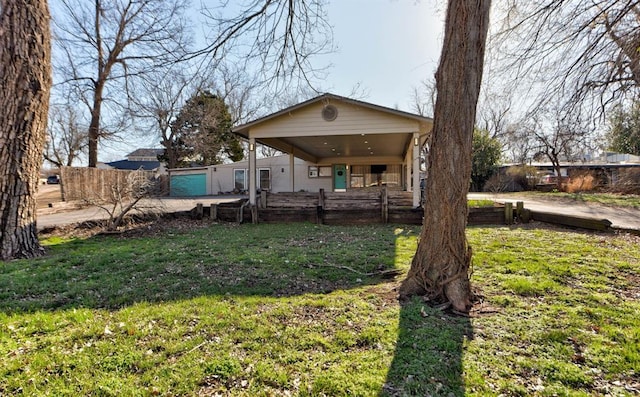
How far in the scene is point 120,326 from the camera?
9.62 feet

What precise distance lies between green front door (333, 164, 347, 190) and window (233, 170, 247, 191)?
764 centimetres

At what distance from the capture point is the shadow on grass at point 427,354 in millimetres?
2096

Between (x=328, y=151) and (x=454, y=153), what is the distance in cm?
1344

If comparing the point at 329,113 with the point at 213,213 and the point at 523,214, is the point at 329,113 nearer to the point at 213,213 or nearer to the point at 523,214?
the point at 213,213

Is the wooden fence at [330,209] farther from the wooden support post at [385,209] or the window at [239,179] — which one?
the window at [239,179]

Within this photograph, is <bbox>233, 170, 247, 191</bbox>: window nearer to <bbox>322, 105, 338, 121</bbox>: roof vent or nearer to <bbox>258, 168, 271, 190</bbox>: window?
<bbox>258, 168, 271, 190</bbox>: window

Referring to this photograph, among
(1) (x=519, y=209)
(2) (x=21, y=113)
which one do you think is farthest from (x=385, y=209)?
(2) (x=21, y=113)

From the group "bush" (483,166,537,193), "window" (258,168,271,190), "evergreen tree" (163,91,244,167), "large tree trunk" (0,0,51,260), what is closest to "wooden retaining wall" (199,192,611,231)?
"large tree trunk" (0,0,51,260)

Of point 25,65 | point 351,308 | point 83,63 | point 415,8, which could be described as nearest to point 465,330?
point 351,308

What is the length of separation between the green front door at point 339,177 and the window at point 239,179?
7.64 metres

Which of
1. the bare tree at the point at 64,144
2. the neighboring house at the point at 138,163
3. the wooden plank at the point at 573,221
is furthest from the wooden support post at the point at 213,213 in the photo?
the neighboring house at the point at 138,163

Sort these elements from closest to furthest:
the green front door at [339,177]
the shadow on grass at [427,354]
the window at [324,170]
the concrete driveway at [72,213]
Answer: the shadow on grass at [427,354], the concrete driveway at [72,213], the green front door at [339,177], the window at [324,170]

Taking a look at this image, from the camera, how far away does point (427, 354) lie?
8.11ft

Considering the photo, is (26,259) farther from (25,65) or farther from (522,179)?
(522,179)
